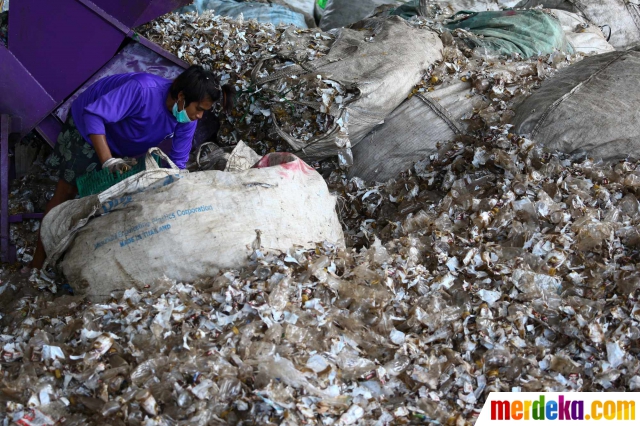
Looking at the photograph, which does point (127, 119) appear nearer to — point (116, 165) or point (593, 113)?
point (116, 165)

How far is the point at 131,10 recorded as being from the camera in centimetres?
307

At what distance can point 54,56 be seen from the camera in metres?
3.01

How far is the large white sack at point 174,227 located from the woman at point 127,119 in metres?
0.25

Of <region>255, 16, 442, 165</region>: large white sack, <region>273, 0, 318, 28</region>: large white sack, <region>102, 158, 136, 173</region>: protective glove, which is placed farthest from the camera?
<region>273, 0, 318, 28</region>: large white sack

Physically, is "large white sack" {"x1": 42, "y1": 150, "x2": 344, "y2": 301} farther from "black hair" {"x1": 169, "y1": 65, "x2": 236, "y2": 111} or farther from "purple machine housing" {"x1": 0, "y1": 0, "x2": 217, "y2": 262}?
"purple machine housing" {"x1": 0, "y1": 0, "x2": 217, "y2": 262}

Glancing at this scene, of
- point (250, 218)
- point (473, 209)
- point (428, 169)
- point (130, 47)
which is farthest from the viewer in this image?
point (130, 47)

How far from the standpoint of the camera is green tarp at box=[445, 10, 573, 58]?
3352mm

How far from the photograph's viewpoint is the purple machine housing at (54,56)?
292 centimetres

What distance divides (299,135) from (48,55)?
4.35 ft

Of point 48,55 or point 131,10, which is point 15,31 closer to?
point 48,55

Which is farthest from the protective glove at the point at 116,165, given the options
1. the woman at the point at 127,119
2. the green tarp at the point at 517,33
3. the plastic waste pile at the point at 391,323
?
the green tarp at the point at 517,33

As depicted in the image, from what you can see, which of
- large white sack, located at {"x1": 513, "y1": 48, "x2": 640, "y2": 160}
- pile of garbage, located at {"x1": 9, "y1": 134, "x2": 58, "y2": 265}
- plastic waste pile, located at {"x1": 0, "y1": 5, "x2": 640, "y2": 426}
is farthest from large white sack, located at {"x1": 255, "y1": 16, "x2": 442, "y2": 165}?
pile of garbage, located at {"x1": 9, "y1": 134, "x2": 58, "y2": 265}

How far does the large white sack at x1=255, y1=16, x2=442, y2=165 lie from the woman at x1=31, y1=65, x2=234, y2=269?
0.46 metres

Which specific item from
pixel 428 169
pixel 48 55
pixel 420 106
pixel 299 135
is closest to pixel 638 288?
pixel 428 169
